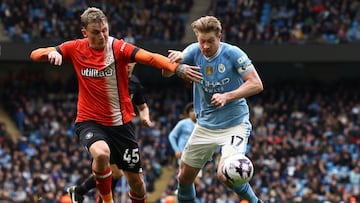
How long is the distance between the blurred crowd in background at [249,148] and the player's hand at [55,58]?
1161 cm

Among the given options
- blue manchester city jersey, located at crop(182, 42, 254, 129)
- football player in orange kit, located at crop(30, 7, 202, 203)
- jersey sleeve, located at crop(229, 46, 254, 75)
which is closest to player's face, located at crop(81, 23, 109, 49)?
football player in orange kit, located at crop(30, 7, 202, 203)

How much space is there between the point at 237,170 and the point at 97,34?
2.23 m

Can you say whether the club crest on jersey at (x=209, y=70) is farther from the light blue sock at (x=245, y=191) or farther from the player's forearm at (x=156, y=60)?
the light blue sock at (x=245, y=191)

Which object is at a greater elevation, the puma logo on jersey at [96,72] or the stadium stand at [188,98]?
the puma logo on jersey at [96,72]

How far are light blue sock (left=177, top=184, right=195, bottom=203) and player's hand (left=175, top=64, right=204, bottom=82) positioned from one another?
5.92 feet

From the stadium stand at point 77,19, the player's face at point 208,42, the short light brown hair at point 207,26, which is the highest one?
the short light brown hair at point 207,26

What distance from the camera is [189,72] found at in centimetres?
892

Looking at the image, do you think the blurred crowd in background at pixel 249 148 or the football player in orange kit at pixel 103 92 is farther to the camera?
the blurred crowd in background at pixel 249 148

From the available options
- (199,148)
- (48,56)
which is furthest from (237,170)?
(48,56)

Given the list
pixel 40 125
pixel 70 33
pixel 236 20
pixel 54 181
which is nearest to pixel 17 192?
pixel 54 181

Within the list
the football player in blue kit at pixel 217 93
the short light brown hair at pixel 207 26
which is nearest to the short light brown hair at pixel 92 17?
the football player in blue kit at pixel 217 93

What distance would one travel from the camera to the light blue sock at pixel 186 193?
10.2 meters

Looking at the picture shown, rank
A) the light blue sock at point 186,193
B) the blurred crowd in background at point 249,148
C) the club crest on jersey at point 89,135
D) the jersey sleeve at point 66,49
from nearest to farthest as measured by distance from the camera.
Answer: the club crest on jersey at point 89,135 → the jersey sleeve at point 66,49 → the light blue sock at point 186,193 → the blurred crowd in background at point 249,148

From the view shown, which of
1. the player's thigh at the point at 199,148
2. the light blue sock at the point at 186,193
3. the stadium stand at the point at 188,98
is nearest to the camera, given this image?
the player's thigh at the point at 199,148
